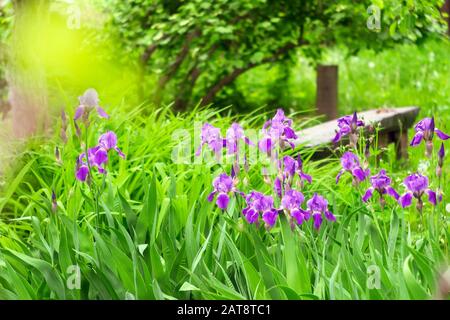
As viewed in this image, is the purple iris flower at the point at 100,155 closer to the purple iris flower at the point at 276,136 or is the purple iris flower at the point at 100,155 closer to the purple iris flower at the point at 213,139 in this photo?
the purple iris flower at the point at 213,139

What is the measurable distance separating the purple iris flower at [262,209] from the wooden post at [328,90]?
5.38 m

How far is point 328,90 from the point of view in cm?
785

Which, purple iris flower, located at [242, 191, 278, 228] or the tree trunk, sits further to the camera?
the tree trunk

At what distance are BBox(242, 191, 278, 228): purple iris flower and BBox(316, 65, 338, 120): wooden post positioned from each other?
5.38 m

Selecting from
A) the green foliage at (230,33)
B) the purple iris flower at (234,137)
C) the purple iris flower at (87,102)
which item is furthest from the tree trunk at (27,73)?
the purple iris flower at (234,137)

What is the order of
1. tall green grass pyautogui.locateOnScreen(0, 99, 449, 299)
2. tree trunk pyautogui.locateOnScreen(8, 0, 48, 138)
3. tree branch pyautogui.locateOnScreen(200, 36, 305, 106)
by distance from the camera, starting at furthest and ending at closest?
tree branch pyautogui.locateOnScreen(200, 36, 305, 106), tree trunk pyautogui.locateOnScreen(8, 0, 48, 138), tall green grass pyautogui.locateOnScreen(0, 99, 449, 299)

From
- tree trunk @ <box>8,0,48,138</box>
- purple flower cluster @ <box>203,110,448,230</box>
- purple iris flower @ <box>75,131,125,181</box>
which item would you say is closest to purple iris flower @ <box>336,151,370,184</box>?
purple flower cluster @ <box>203,110,448,230</box>

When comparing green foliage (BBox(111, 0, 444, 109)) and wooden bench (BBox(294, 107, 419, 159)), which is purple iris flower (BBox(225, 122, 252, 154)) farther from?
green foliage (BBox(111, 0, 444, 109))

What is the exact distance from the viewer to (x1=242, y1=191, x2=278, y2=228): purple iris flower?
2508mm

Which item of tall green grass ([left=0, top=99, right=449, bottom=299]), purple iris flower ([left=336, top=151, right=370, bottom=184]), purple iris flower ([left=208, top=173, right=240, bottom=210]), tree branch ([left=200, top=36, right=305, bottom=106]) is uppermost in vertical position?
tree branch ([left=200, top=36, right=305, bottom=106])

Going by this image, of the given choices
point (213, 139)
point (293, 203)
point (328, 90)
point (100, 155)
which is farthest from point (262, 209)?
point (328, 90)

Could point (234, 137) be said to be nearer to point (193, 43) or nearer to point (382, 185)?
point (382, 185)

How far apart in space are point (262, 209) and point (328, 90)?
5460mm

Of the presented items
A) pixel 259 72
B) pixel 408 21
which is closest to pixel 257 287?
pixel 408 21
